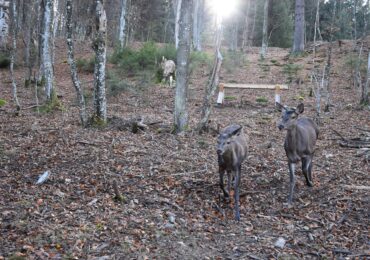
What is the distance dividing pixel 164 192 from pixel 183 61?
4.63 m

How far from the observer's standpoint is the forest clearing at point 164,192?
564 centimetres

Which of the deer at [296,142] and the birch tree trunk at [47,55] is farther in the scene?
the birch tree trunk at [47,55]

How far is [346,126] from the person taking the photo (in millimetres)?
13117

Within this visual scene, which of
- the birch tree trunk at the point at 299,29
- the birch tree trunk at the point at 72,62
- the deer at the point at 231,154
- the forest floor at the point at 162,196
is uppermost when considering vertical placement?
the birch tree trunk at the point at 299,29

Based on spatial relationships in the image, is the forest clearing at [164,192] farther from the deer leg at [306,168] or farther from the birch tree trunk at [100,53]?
the birch tree trunk at [100,53]

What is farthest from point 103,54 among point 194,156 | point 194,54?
point 194,54

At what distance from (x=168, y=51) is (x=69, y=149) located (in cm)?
1554

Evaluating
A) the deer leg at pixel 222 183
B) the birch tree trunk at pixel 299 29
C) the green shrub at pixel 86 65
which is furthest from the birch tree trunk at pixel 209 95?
the birch tree trunk at pixel 299 29

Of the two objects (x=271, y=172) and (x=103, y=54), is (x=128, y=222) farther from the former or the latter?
(x=103, y=54)

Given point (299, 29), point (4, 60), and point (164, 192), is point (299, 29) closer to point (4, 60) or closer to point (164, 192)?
point (4, 60)

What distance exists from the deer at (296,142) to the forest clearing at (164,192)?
1.28 feet

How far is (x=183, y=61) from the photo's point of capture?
11.0 meters

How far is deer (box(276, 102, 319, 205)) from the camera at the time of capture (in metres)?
7.65

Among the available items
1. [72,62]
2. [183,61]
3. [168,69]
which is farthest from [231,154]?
[168,69]
